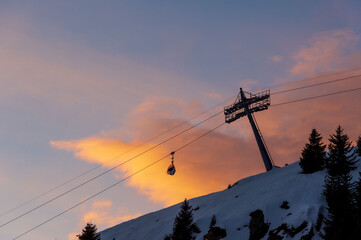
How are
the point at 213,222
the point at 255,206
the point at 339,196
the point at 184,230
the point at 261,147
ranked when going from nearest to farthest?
1. the point at 339,196
2. the point at 255,206
3. the point at 184,230
4. the point at 213,222
5. the point at 261,147

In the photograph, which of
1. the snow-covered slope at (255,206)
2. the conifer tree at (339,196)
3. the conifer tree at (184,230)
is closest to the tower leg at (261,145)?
the snow-covered slope at (255,206)

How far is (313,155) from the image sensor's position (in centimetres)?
3806

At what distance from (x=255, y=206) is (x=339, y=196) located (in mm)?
10242

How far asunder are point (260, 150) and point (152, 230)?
73.7 feet

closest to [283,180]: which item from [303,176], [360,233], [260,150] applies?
[303,176]

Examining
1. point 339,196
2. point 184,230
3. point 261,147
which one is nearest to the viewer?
point 339,196

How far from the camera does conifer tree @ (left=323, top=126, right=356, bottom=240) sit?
21.3 m

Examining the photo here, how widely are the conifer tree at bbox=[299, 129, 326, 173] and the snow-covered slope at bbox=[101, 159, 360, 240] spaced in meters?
1.28

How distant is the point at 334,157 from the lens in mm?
32125

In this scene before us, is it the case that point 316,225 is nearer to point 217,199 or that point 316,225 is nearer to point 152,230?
point 217,199

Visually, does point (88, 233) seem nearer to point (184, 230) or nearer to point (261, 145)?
point (184, 230)

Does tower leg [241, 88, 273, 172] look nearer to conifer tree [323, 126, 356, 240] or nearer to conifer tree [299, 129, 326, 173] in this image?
conifer tree [299, 129, 326, 173]

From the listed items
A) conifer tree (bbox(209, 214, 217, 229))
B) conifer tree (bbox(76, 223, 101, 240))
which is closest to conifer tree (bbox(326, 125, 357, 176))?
conifer tree (bbox(209, 214, 217, 229))

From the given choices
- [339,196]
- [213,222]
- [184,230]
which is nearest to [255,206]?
[213,222]
